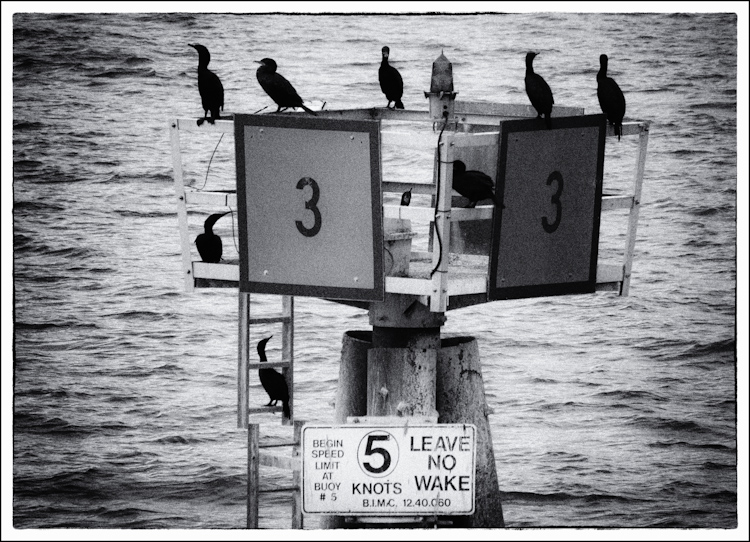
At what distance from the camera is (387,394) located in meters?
11.5

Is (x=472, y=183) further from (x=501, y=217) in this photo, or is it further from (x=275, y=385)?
(x=275, y=385)

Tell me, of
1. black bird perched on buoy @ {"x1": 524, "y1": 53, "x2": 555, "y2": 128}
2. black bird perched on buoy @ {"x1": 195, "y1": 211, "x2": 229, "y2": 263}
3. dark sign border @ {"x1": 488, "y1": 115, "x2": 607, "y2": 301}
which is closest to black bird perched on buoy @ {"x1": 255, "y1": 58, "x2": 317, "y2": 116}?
black bird perched on buoy @ {"x1": 195, "y1": 211, "x2": 229, "y2": 263}

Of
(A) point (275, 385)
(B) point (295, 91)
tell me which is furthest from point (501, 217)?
(A) point (275, 385)

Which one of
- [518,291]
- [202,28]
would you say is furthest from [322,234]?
[202,28]

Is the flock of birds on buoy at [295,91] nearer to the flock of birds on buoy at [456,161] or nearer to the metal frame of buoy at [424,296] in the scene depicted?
the flock of birds on buoy at [456,161]

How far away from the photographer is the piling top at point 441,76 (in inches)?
469

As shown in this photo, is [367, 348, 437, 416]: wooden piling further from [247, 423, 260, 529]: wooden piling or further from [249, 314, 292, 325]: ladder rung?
[247, 423, 260, 529]: wooden piling

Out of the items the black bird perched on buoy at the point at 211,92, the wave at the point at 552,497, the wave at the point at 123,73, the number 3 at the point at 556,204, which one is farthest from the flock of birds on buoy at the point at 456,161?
the wave at the point at 123,73

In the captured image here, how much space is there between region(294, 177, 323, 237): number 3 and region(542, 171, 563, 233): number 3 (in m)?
1.37

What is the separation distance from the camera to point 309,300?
1883cm

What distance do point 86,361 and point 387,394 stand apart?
7628 millimetres

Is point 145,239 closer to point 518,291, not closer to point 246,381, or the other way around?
point 246,381

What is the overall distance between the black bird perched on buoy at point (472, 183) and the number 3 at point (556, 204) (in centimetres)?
35

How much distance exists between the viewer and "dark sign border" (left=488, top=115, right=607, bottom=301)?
10.6m
